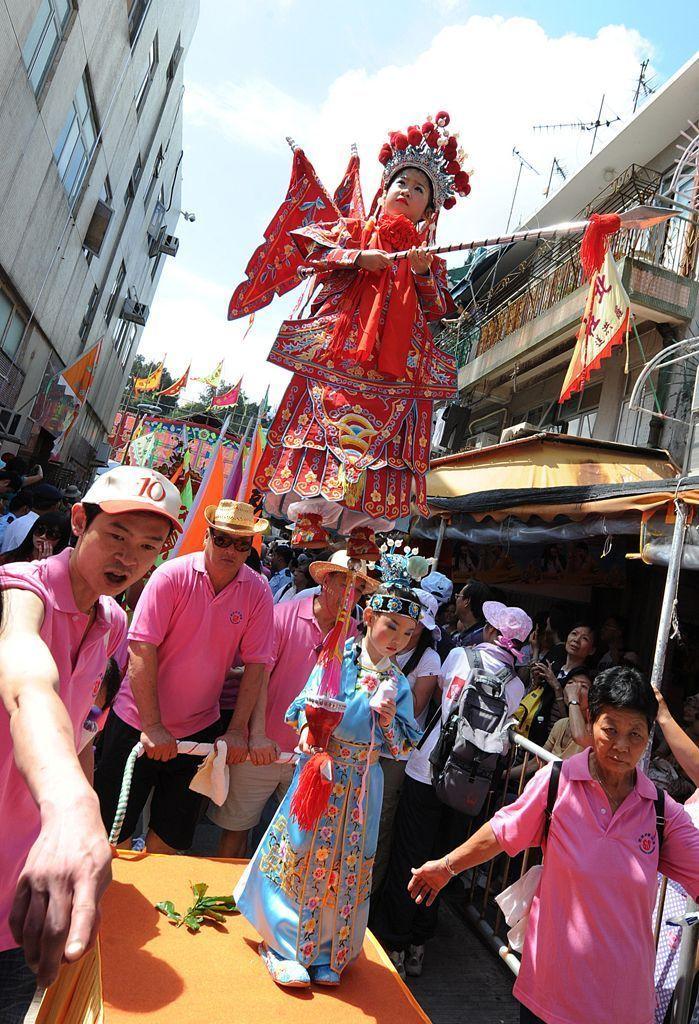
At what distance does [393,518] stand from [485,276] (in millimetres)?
12886

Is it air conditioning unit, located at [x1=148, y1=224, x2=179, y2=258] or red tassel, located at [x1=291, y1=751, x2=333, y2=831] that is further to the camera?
→ air conditioning unit, located at [x1=148, y1=224, x2=179, y2=258]

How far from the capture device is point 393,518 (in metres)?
4.01

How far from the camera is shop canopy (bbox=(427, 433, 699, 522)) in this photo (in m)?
5.46

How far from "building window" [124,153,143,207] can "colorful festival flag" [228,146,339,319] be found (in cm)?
1868

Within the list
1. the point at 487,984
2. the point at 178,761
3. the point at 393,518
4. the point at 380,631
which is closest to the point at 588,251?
the point at 393,518

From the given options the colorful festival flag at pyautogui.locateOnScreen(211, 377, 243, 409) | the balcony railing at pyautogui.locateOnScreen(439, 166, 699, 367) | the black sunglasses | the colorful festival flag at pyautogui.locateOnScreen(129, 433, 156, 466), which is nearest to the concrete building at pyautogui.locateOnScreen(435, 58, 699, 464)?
the balcony railing at pyautogui.locateOnScreen(439, 166, 699, 367)

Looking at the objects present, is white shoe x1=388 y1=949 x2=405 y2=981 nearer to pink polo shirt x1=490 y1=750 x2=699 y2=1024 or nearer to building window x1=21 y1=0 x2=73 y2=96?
pink polo shirt x1=490 y1=750 x2=699 y2=1024

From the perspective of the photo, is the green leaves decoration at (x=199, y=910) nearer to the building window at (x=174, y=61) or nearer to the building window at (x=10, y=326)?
the building window at (x=10, y=326)

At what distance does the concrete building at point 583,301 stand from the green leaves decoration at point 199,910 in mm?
5891

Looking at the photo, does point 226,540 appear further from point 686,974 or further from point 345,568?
point 686,974

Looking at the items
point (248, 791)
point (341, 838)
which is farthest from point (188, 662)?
point (341, 838)

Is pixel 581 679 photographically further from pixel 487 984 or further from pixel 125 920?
pixel 125 920

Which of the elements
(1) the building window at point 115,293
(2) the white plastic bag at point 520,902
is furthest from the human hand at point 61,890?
(1) the building window at point 115,293

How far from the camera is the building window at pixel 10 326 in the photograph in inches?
475
